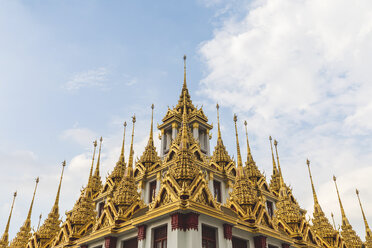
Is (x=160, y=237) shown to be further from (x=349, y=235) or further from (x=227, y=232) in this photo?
(x=349, y=235)

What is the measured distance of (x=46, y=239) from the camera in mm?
31812

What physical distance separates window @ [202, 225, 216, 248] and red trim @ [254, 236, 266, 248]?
14.1 feet

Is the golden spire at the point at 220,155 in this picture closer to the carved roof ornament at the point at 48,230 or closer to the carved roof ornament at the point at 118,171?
the carved roof ornament at the point at 118,171

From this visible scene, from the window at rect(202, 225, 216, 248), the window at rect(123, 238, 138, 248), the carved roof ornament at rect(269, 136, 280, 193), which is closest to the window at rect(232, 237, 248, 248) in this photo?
the window at rect(202, 225, 216, 248)

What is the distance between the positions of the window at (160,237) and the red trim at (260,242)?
6853 millimetres

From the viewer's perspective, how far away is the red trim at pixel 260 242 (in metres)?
21.7

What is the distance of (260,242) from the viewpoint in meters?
21.8

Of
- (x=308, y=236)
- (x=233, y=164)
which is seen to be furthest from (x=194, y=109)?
(x=308, y=236)

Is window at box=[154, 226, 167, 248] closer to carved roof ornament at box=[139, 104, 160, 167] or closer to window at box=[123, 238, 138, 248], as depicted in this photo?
window at box=[123, 238, 138, 248]

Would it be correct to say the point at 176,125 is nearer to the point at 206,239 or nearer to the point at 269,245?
the point at 269,245

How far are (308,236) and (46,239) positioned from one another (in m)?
24.2

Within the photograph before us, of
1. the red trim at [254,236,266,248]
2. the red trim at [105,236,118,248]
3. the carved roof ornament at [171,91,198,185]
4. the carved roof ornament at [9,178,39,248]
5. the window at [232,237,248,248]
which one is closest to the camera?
the carved roof ornament at [171,91,198,185]

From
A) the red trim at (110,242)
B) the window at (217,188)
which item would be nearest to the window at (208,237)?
the red trim at (110,242)

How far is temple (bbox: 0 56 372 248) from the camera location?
18.4 meters
